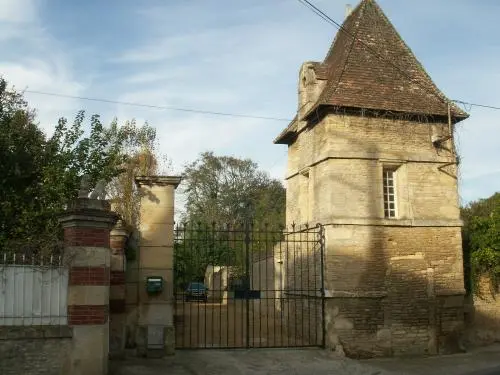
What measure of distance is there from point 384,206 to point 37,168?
8566 millimetres

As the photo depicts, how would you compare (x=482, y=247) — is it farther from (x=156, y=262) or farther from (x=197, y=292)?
(x=156, y=262)

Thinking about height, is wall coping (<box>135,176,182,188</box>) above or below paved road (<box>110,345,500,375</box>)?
above

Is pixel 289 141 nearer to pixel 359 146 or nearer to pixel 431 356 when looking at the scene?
pixel 359 146

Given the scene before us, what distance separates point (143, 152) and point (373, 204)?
1702 centimetres

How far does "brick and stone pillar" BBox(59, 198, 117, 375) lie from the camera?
818 cm

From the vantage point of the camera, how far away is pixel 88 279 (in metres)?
8.39

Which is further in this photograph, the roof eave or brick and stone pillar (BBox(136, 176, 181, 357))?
the roof eave

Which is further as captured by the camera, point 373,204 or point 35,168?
point 373,204

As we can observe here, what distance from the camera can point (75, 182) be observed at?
11969 millimetres

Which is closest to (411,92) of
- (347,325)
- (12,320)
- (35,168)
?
(347,325)

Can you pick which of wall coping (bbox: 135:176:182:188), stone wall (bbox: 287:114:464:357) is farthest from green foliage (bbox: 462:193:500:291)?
wall coping (bbox: 135:176:182:188)

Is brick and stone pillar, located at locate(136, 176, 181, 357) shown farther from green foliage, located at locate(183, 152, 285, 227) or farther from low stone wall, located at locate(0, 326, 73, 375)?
green foliage, located at locate(183, 152, 285, 227)

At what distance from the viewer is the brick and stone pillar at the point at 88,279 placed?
8180mm

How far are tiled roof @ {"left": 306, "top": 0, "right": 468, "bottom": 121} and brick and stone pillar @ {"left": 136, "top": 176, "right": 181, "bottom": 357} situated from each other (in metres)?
4.77
